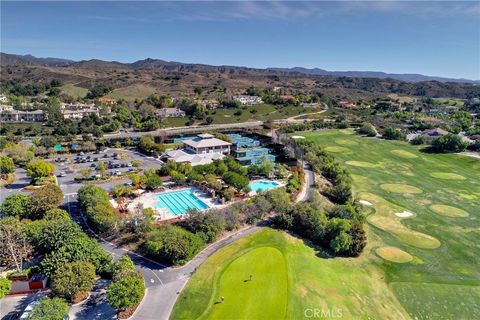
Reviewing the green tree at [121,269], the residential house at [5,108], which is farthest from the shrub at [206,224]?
the residential house at [5,108]

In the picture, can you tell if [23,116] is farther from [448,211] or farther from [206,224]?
[448,211]

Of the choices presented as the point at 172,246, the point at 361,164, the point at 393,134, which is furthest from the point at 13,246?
the point at 393,134

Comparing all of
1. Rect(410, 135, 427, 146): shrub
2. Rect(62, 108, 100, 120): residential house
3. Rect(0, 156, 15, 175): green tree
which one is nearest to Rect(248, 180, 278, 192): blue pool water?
Rect(0, 156, 15, 175): green tree

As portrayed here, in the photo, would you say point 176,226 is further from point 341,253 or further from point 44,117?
point 44,117

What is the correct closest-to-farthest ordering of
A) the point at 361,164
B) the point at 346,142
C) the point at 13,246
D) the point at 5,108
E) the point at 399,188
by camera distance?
the point at 13,246 < the point at 399,188 < the point at 361,164 < the point at 346,142 < the point at 5,108

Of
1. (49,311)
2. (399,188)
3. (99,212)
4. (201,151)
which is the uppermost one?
(201,151)

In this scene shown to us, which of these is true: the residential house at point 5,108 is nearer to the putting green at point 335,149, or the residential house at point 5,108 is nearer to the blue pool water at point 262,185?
the blue pool water at point 262,185
